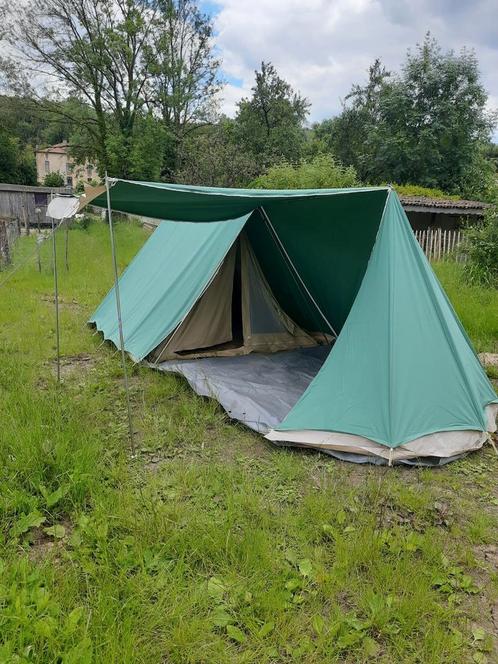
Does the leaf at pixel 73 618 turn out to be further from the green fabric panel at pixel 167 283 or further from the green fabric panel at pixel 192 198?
the green fabric panel at pixel 167 283

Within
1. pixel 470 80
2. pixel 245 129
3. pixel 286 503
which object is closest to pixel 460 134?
pixel 470 80

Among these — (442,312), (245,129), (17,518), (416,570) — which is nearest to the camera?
(416,570)

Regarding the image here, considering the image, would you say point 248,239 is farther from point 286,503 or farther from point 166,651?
point 166,651

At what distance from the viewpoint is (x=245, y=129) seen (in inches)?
852

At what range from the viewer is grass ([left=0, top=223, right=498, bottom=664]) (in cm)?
169

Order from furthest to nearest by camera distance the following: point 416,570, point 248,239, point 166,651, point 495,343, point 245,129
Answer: point 245,129
point 495,343
point 248,239
point 416,570
point 166,651

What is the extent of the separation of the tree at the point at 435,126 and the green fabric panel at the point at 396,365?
1740 cm

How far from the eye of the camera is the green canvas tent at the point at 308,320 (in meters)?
2.99

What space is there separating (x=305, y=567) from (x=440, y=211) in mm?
13180

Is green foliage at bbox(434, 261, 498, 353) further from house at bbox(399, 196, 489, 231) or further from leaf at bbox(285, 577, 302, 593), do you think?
house at bbox(399, 196, 489, 231)

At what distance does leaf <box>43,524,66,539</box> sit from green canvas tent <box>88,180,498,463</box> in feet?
4.48

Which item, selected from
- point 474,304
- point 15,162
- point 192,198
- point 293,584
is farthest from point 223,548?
point 15,162

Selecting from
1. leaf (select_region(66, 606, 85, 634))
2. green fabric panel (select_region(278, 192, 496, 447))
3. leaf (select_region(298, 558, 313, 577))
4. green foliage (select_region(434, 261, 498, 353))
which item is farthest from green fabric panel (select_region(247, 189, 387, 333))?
leaf (select_region(66, 606, 85, 634))

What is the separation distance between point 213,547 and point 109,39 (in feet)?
68.4
